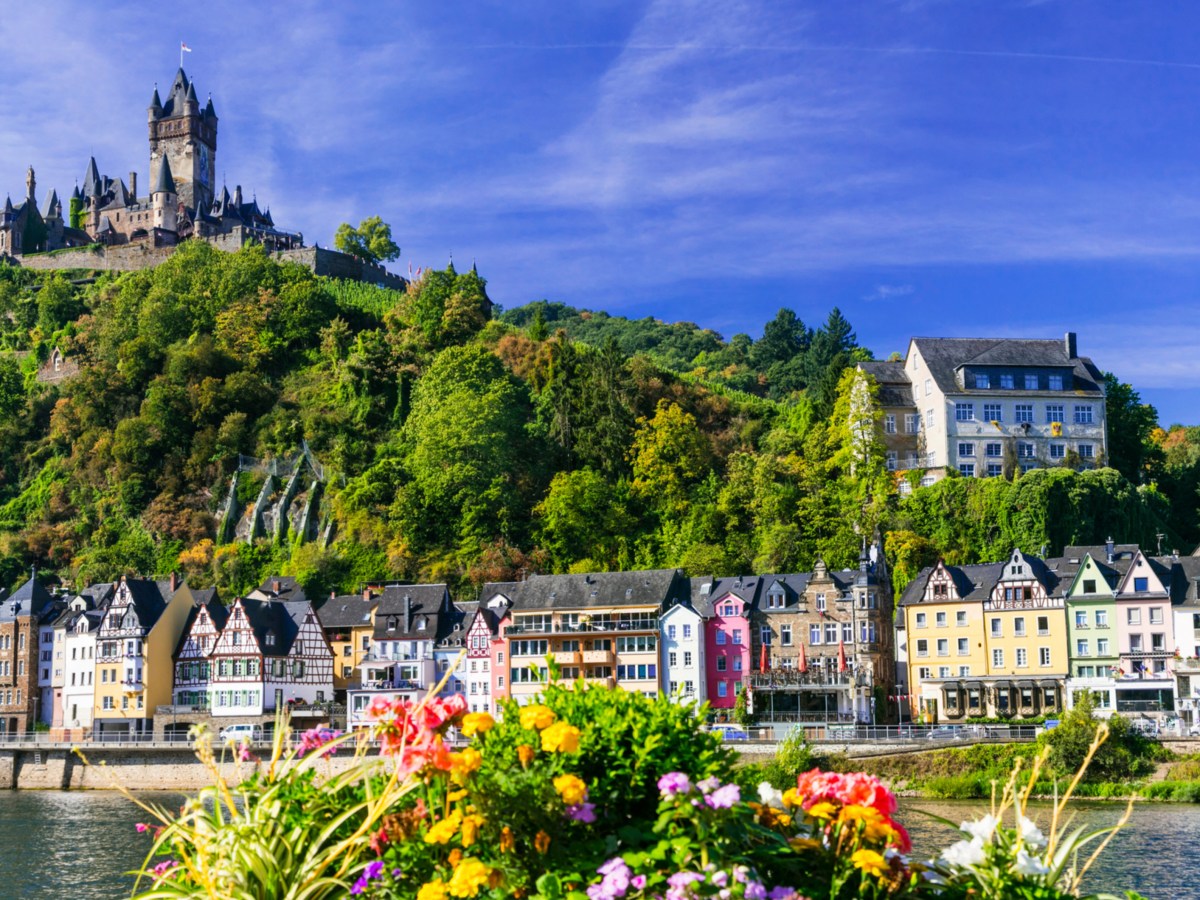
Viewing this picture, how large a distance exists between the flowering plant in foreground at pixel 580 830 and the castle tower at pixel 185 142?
456ft

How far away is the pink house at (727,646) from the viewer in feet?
217

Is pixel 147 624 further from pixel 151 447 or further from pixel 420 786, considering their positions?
pixel 420 786

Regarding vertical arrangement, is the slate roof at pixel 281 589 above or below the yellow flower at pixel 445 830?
above

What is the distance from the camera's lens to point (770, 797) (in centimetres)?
854

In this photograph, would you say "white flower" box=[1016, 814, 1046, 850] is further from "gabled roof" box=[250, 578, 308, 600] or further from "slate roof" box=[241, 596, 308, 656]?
"gabled roof" box=[250, 578, 308, 600]

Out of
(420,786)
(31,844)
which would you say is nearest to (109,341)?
(31,844)

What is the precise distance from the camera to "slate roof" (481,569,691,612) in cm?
6700

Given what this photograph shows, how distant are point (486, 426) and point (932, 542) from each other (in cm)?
2778

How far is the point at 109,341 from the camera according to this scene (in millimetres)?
106562

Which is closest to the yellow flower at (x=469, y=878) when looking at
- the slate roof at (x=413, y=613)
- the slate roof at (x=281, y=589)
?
the slate roof at (x=413, y=613)

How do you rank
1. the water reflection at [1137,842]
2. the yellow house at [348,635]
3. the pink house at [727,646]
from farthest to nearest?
the yellow house at [348,635]
the pink house at [727,646]
the water reflection at [1137,842]

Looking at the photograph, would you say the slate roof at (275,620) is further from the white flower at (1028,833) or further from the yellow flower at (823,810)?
the white flower at (1028,833)

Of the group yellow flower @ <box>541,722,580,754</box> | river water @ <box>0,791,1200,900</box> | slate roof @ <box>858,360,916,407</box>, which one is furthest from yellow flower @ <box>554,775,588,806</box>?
slate roof @ <box>858,360,916,407</box>

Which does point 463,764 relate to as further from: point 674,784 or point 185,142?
point 185,142
